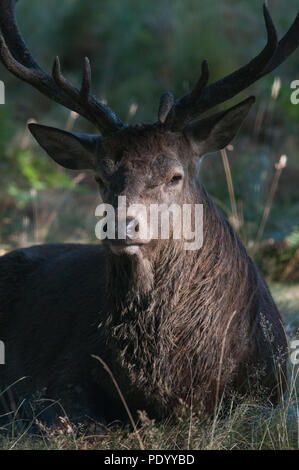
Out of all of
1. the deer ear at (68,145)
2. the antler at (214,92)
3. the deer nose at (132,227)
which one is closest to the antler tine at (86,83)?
the deer ear at (68,145)

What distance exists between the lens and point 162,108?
410 cm

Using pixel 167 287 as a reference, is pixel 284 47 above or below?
above

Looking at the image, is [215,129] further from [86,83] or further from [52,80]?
[52,80]

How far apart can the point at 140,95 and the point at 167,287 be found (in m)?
10.0

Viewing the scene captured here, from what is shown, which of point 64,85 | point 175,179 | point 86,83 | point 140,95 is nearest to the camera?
point 175,179

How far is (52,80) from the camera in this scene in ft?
14.7

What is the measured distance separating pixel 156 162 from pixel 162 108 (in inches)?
14.7

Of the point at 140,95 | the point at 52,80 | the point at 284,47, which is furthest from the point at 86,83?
the point at 140,95

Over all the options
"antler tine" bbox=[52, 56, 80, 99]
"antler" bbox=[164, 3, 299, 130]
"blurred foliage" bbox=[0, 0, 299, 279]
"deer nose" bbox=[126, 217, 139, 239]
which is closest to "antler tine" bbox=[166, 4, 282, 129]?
"antler" bbox=[164, 3, 299, 130]

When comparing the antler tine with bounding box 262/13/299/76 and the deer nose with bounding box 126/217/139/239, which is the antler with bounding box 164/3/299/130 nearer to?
the antler tine with bounding box 262/13/299/76

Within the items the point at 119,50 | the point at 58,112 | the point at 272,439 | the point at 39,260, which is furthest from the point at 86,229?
the point at 119,50

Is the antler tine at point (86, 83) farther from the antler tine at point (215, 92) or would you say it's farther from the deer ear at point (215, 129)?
the deer ear at point (215, 129)

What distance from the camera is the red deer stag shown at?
Answer: 397 cm

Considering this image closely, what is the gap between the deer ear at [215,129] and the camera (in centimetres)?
420
